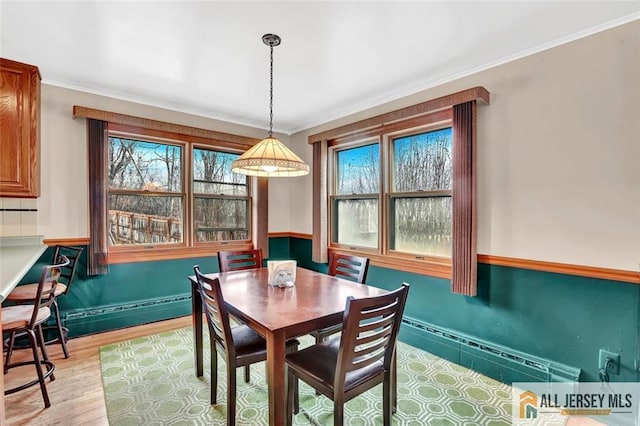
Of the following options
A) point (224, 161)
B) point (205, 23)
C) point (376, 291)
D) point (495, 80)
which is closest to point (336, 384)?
point (376, 291)

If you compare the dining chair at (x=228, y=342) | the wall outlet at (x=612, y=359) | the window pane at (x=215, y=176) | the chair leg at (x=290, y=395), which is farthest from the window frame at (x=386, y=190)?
the chair leg at (x=290, y=395)

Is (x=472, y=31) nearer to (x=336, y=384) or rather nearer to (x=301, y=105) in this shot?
(x=301, y=105)

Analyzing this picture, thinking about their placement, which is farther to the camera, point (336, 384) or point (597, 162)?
point (597, 162)

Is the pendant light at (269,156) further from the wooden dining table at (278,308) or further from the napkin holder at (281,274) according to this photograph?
the wooden dining table at (278,308)

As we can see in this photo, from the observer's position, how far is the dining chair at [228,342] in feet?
5.76

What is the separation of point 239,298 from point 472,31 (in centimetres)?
240

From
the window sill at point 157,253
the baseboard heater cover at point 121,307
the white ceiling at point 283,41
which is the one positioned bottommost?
the baseboard heater cover at point 121,307

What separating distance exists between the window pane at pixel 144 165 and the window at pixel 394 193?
1.97 metres

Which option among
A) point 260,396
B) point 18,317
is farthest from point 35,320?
point 260,396

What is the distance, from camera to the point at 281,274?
234 centimetres

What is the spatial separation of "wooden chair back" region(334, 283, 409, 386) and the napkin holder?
865 millimetres

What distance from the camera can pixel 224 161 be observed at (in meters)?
4.18

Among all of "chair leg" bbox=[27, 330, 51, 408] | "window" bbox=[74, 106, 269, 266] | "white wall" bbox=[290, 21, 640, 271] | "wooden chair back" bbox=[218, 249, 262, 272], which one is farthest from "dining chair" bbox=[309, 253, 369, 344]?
"chair leg" bbox=[27, 330, 51, 408]

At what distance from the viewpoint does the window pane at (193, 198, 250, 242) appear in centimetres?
396
